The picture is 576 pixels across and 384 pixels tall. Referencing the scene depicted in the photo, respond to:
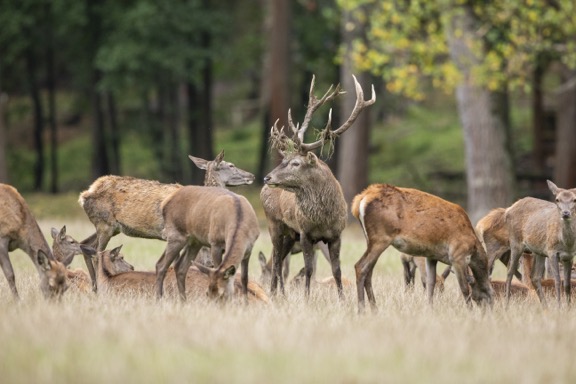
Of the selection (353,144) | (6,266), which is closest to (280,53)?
(353,144)

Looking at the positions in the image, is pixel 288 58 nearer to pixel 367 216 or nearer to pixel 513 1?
pixel 513 1

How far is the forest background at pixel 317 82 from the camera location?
21.1 metres

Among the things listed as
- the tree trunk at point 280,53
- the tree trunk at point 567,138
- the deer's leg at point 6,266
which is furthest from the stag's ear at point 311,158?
the tree trunk at point 280,53

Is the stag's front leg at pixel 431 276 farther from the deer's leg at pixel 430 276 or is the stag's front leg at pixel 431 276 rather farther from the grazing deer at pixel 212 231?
the grazing deer at pixel 212 231

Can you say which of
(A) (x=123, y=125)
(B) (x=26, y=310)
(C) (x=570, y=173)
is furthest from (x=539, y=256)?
(A) (x=123, y=125)

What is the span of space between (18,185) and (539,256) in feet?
80.1

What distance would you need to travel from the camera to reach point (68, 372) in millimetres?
6148

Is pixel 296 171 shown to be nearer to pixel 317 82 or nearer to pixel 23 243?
pixel 23 243

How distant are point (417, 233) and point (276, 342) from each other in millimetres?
2908

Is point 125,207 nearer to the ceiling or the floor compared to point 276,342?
nearer to the ceiling

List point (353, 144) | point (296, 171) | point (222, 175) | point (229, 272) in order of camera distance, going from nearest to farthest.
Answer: point (229, 272)
point (296, 171)
point (222, 175)
point (353, 144)

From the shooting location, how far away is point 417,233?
9.79 m

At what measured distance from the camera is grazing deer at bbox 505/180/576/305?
1062 cm

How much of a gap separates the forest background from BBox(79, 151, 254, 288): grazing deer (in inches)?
386
